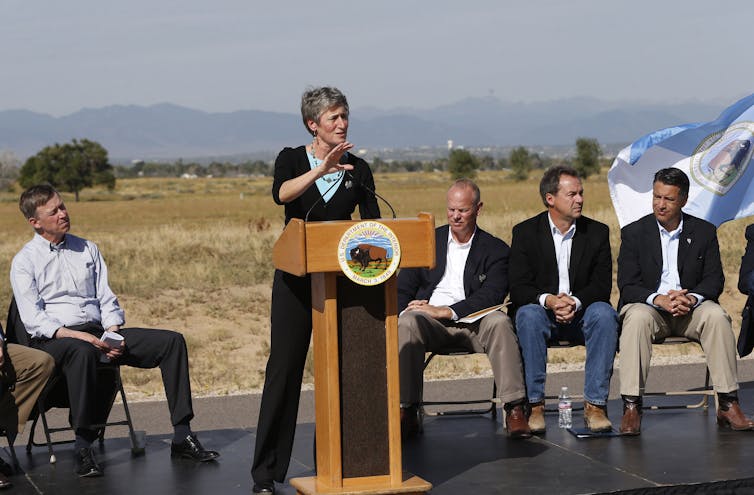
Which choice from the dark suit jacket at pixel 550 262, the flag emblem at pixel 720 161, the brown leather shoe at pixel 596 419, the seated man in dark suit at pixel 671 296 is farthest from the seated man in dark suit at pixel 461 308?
the flag emblem at pixel 720 161

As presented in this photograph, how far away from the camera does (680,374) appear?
9258mm

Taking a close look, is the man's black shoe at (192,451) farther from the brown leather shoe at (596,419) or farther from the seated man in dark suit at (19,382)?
the brown leather shoe at (596,419)

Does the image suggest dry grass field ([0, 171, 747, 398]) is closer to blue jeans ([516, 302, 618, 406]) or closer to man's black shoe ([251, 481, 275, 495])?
blue jeans ([516, 302, 618, 406])

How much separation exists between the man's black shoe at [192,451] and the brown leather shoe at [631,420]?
7.18ft

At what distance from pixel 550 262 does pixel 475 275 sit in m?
0.45

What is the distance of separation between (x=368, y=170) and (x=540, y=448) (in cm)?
175

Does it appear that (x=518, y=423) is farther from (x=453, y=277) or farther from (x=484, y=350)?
(x=453, y=277)

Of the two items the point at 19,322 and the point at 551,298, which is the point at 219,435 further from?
the point at 551,298

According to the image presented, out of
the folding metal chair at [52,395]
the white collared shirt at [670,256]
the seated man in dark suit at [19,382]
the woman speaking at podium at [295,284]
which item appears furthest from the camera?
the white collared shirt at [670,256]

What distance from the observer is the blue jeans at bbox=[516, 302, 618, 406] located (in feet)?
21.4

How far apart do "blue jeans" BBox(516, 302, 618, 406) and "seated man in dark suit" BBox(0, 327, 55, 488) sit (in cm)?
254

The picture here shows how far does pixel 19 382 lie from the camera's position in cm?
592

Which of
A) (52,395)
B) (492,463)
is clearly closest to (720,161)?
(492,463)

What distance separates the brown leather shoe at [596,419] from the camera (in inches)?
252
